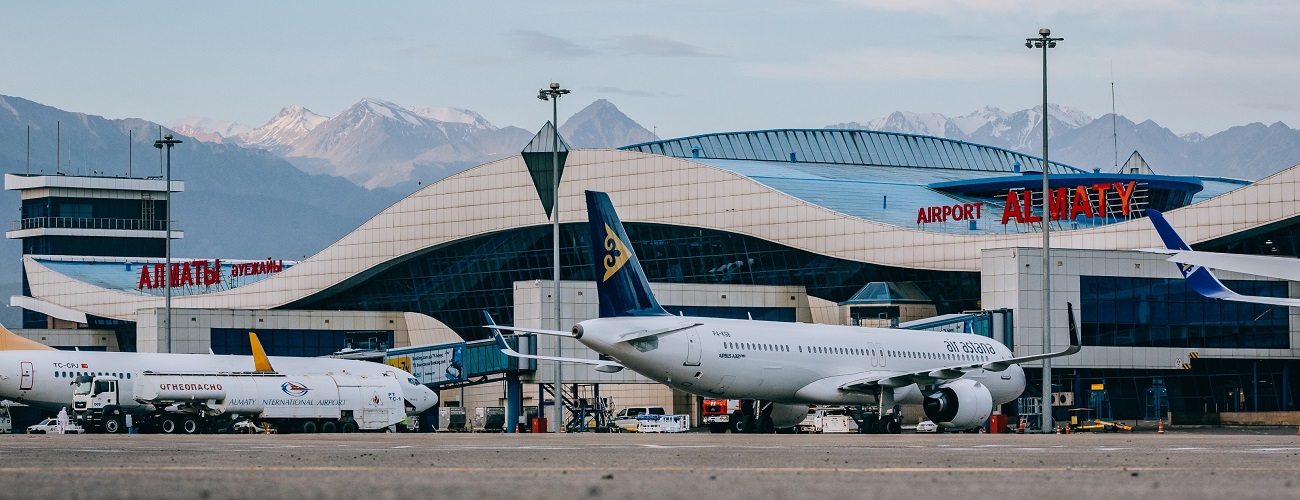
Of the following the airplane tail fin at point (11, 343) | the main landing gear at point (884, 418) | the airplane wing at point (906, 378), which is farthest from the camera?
the airplane tail fin at point (11, 343)

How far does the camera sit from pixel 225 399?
63.6m

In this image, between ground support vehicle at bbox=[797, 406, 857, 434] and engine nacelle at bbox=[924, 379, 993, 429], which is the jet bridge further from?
engine nacelle at bbox=[924, 379, 993, 429]

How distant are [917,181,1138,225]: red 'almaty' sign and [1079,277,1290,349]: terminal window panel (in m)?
7.47

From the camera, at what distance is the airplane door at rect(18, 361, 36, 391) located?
2534 inches

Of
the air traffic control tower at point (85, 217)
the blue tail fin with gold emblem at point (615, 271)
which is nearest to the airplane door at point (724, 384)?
the blue tail fin with gold emblem at point (615, 271)

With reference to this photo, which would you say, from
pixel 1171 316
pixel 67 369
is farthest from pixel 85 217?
pixel 1171 316

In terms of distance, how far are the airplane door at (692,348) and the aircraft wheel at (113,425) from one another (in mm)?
25957

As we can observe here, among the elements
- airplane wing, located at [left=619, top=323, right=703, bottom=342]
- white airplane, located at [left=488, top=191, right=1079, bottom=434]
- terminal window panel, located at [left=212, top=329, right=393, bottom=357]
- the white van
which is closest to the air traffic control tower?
terminal window panel, located at [left=212, top=329, right=393, bottom=357]

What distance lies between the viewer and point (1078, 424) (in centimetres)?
7325

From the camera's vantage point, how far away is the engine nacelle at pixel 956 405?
53.7m

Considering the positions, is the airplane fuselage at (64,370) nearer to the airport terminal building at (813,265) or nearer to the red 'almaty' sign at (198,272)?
the airport terminal building at (813,265)

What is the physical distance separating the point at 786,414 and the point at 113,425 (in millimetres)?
25701

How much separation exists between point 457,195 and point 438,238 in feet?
9.88

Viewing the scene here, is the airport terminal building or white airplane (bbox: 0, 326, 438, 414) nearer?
white airplane (bbox: 0, 326, 438, 414)
